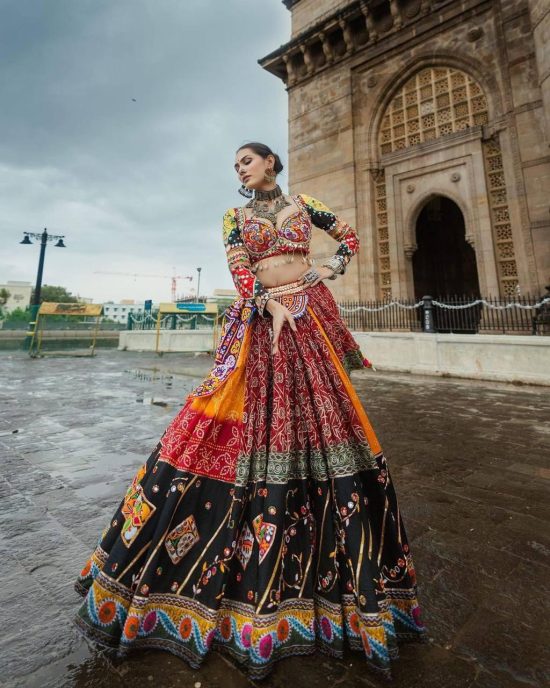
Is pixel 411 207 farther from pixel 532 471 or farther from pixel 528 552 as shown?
pixel 528 552

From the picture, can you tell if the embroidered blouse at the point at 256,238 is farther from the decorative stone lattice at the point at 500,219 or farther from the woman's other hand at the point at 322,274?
the decorative stone lattice at the point at 500,219

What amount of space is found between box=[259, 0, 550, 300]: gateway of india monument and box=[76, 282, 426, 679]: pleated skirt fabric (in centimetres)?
1072

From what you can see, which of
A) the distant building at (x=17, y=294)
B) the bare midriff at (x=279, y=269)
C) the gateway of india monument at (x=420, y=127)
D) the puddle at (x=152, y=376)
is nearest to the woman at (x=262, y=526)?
the bare midriff at (x=279, y=269)

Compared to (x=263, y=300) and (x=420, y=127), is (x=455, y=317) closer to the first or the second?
(x=420, y=127)

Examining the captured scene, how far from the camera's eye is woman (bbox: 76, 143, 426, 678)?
1155 mm

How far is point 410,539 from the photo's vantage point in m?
1.88

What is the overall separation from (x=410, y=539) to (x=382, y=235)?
40.3ft

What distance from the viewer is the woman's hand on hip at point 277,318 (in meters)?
1.40

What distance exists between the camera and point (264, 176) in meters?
1.68

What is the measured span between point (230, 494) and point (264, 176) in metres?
1.43

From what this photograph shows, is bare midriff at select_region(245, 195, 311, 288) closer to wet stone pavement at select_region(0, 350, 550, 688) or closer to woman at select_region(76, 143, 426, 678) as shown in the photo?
woman at select_region(76, 143, 426, 678)

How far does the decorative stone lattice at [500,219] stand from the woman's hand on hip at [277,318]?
11.0 metres

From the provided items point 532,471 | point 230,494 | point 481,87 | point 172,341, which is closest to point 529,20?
point 481,87

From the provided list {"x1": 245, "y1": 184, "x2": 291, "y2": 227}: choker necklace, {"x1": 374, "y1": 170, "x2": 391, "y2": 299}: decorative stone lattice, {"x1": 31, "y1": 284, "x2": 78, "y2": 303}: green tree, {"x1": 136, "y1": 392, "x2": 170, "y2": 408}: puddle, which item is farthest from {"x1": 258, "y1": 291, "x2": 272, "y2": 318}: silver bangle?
{"x1": 31, "y1": 284, "x2": 78, "y2": 303}: green tree
